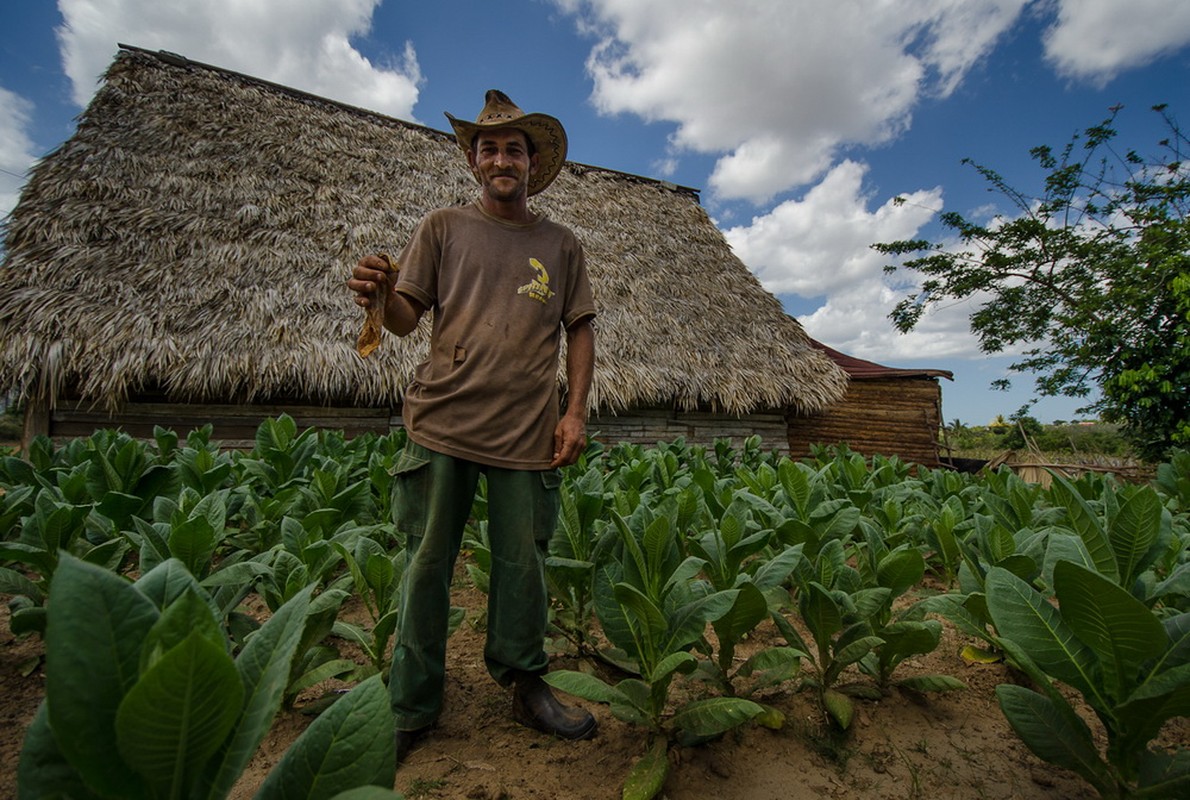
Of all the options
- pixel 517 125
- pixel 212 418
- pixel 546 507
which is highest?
pixel 517 125

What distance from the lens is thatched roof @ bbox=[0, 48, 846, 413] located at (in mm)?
6039

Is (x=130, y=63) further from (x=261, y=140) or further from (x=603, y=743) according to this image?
(x=603, y=743)

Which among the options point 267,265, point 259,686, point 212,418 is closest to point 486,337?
point 259,686

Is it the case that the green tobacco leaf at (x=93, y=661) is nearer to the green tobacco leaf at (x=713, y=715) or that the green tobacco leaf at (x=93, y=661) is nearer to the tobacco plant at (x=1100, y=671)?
the green tobacco leaf at (x=713, y=715)

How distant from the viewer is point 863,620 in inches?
63.6

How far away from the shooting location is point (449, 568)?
5.46ft

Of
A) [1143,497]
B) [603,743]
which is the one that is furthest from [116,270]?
[1143,497]

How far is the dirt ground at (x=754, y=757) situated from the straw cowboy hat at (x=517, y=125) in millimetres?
1754

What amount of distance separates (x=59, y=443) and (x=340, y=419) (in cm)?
270

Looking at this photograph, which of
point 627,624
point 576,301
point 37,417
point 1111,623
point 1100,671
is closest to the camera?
point 1111,623

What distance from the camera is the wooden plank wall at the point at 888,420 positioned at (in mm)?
11156

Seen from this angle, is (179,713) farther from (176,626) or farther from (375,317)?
(375,317)

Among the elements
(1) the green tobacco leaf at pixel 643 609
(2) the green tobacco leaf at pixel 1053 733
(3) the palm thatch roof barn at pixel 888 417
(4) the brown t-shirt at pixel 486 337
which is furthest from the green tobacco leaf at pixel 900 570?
(3) the palm thatch roof barn at pixel 888 417

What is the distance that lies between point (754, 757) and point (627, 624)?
0.44m
